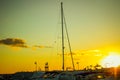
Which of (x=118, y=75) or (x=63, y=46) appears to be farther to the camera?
(x=63, y=46)

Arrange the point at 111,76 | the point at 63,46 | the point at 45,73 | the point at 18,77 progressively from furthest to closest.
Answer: the point at 18,77, the point at 63,46, the point at 45,73, the point at 111,76

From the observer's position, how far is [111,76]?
5228 cm

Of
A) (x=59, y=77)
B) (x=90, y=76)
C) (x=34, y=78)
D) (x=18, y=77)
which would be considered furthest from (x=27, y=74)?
(x=90, y=76)

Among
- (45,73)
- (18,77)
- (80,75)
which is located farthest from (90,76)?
(18,77)

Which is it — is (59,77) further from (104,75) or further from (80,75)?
(104,75)

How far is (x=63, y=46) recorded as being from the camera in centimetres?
6469

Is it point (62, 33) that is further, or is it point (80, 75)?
point (62, 33)

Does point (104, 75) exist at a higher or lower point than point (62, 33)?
lower

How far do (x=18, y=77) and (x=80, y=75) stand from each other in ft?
62.3

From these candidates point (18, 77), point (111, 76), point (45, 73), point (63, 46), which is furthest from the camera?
point (18, 77)

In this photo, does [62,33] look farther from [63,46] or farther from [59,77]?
[59,77]

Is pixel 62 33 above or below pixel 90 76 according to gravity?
above

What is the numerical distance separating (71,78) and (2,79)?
2135cm

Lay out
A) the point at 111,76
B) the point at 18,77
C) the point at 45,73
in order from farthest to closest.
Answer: the point at 18,77, the point at 45,73, the point at 111,76
